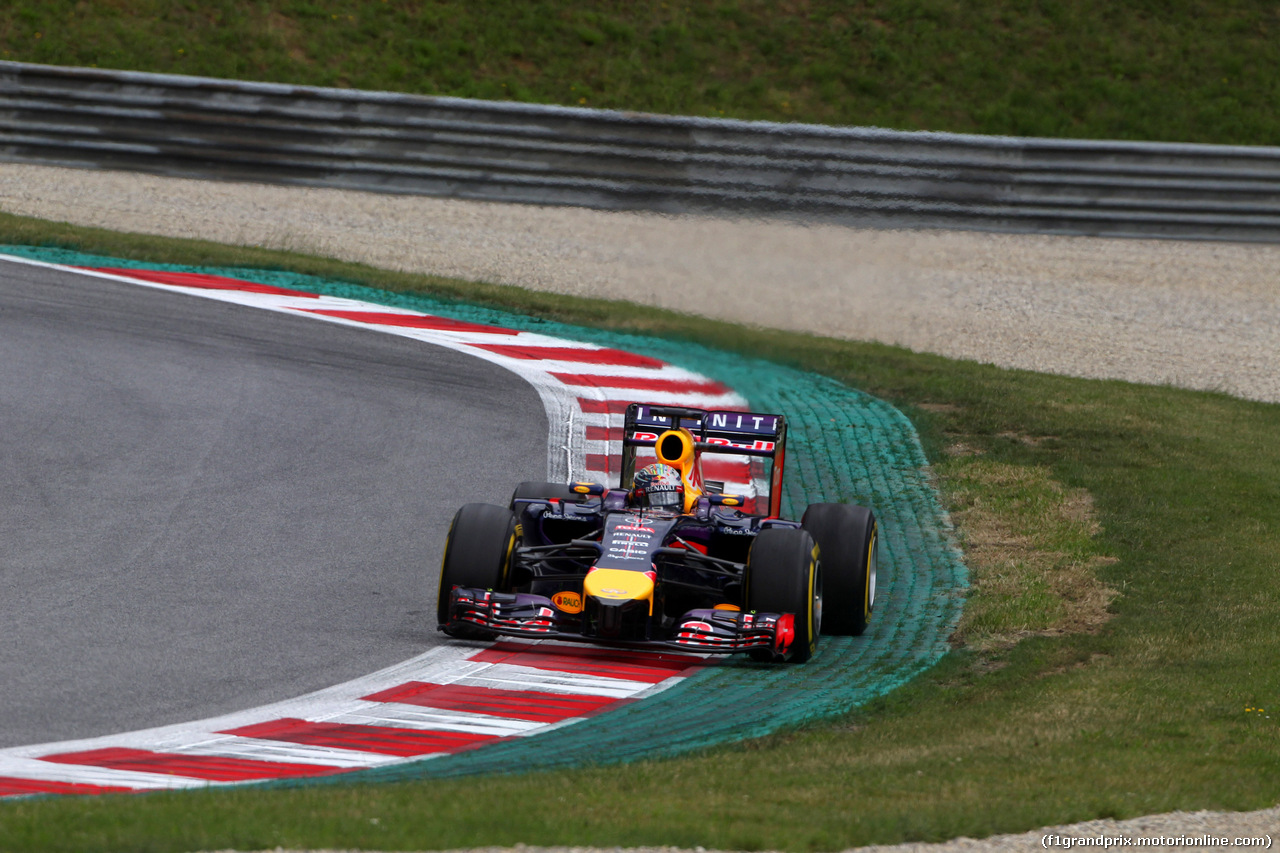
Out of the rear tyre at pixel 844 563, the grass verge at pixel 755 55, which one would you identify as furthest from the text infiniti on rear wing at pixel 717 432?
the grass verge at pixel 755 55

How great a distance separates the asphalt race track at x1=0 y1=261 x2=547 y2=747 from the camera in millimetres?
7680

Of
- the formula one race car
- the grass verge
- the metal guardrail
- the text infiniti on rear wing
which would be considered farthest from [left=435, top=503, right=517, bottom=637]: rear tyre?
the grass verge

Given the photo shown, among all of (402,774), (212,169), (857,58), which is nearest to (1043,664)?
(402,774)

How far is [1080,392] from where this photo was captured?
15.1 metres

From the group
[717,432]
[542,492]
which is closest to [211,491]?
[542,492]

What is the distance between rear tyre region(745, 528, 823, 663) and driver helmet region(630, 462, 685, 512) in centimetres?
94

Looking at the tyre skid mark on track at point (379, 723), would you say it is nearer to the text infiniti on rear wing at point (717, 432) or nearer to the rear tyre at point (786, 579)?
the rear tyre at point (786, 579)

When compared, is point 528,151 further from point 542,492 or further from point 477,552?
point 477,552

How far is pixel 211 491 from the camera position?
10539 mm

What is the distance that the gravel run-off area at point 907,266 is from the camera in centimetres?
1647

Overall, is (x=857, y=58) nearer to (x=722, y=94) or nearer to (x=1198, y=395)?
(x=722, y=94)

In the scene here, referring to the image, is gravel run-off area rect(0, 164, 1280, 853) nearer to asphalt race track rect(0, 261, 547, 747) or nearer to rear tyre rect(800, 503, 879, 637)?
asphalt race track rect(0, 261, 547, 747)

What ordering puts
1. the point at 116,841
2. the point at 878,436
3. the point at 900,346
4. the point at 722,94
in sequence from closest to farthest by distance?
the point at 116,841, the point at 878,436, the point at 900,346, the point at 722,94

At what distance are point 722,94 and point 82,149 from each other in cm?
867
